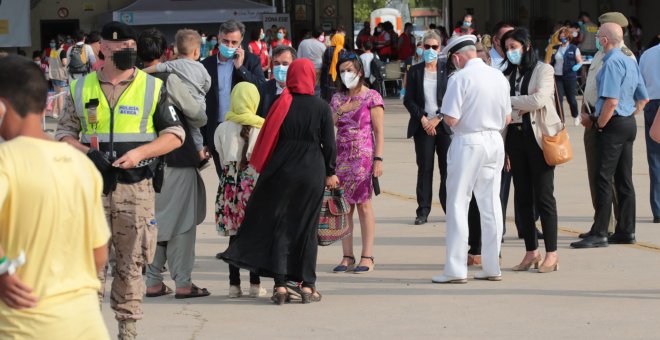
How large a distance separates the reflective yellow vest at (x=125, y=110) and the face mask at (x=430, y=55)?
5.38 metres

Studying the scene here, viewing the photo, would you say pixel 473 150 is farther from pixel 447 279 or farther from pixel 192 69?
pixel 192 69

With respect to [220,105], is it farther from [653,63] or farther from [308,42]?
[308,42]

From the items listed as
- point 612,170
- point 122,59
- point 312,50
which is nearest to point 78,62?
point 312,50

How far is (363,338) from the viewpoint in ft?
23.7

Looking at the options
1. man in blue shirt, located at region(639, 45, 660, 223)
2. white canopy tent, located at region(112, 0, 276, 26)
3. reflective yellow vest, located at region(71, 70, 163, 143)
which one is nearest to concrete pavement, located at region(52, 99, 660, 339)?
man in blue shirt, located at region(639, 45, 660, 223)

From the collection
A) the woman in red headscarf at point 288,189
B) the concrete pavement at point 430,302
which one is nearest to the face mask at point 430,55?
the concrete pavement at point 430,302

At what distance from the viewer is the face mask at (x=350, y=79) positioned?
362 inches

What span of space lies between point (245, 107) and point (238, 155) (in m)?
0.32

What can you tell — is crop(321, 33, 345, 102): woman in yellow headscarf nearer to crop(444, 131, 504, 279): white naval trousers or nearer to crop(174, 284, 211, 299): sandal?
crop(444, 131, 504, 279): white naval trousers

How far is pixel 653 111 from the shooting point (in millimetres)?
11852

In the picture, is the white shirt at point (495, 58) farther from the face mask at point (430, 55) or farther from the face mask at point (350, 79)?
the face mask at point (350, 79)

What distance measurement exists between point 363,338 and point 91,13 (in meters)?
36.1

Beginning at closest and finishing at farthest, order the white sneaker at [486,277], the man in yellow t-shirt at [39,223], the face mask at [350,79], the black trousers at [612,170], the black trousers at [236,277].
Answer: the man in yellow t-shirt at [39,223], the black trousers at [236,277], the white sneaker at [486,277], the face mask at [350,79], the black trousers at [612,170]

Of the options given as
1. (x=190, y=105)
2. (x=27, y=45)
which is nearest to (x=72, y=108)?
(x=190, y=105)
